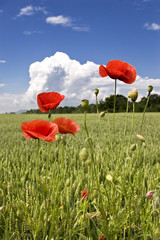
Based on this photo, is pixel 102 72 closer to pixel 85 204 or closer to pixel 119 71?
pixel 119 71

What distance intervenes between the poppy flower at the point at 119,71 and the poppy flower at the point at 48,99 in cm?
30

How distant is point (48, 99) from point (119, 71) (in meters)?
0.40

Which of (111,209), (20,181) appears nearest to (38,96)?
(111,209)

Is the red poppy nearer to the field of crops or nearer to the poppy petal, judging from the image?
the field of crops

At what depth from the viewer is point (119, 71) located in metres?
1.22

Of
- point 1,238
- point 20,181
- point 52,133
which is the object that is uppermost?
point 52,133

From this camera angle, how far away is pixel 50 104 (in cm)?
111

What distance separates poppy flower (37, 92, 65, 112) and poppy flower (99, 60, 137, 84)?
30cm

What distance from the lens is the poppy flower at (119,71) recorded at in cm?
122

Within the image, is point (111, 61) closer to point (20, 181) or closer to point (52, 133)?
point (52, 133)

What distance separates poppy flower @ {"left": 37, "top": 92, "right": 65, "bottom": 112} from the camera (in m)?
1.15

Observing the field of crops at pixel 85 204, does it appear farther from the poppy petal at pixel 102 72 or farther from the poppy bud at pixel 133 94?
the poppy petal at pixel 102 72

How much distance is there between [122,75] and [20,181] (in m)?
1.39

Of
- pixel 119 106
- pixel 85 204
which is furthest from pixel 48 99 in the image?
pixel 119 106
